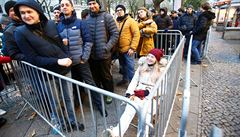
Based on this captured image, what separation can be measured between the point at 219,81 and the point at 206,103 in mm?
1434

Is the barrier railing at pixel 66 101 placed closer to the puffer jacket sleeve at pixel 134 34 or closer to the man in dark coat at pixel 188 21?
the puffer jacket sleeve at pixel 134 34

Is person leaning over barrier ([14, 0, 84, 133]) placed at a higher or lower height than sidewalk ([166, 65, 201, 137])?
higher

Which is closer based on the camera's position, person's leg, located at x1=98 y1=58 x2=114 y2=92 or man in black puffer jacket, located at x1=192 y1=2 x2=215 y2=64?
person's leg, located at x1=98 y1=58 x2=114 y2=92

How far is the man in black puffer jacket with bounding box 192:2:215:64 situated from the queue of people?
2.18m

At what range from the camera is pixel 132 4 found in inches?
1780

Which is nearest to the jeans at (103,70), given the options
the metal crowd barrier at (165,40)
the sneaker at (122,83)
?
the sneaker at (122,83)

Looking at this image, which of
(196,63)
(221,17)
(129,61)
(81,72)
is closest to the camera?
(81,72)

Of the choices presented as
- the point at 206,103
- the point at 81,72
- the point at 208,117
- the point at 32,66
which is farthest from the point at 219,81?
the point at 32,66

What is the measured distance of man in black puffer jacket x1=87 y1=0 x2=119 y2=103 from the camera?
11.0ft

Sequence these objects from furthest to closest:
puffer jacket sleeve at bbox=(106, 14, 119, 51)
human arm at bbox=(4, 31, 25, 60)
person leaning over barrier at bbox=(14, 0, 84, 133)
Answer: puffer jacket sleeve at bbox=(106, 14, 119, 51)
human arm at bbox=(4, 31, 25, 60)
person leaning over barrier at bbox=(14, 0, 84, 133)

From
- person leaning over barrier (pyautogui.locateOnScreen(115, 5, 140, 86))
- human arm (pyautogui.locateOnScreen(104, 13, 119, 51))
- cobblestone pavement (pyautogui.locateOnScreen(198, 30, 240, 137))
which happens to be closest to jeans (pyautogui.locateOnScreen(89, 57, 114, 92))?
human arm (pyautogui.locateOnScreen(104, 13, 119, 51))

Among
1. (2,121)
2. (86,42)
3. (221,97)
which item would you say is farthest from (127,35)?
(2,121)

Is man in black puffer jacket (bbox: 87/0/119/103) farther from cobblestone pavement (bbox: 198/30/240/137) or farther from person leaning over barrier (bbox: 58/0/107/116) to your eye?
cobblestone pavement (bbox: 198/30/240/137)

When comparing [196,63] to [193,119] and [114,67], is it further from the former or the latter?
[193,119]
